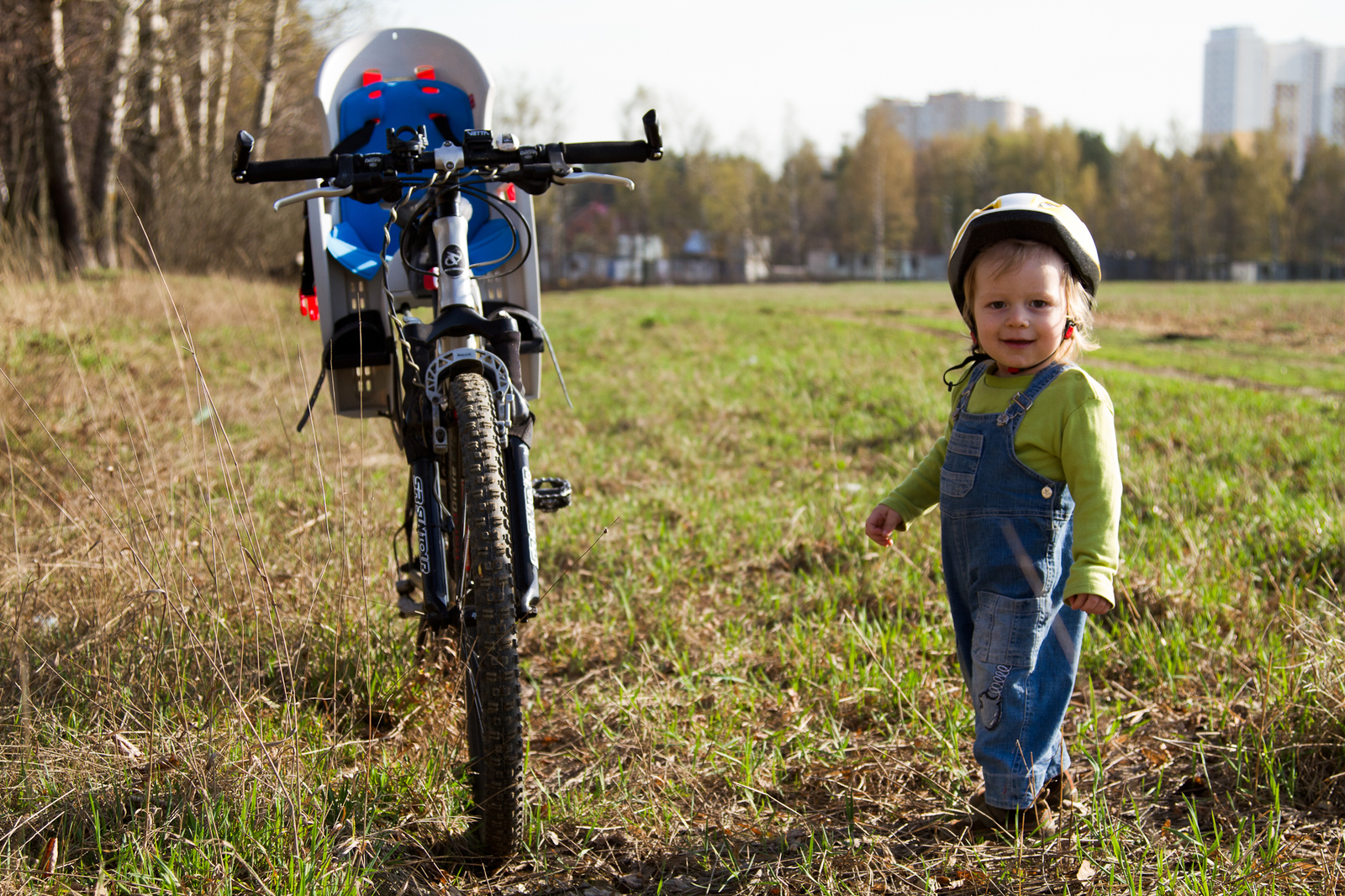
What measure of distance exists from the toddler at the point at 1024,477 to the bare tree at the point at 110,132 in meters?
14.6

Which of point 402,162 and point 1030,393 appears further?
point 402,162

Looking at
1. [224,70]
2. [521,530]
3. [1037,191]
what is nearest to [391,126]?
[521,530]

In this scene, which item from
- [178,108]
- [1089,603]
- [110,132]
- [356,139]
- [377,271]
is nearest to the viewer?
[1089,603]

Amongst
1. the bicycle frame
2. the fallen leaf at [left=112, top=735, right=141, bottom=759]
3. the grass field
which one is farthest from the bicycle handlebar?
the fallen leaf at [left=112, top=735, right=141, bottom=759]

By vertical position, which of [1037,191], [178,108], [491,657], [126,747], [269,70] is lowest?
[126,747]

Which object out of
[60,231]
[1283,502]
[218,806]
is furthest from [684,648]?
[60,231]

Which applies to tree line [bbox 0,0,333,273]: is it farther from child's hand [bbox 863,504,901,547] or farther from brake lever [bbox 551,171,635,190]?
child's hand [bbox 863,504,901,547]

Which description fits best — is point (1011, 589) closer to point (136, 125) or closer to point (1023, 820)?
point (1023, 820)

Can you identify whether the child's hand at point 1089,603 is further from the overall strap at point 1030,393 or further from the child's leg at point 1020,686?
the overall strap at point 1030,393

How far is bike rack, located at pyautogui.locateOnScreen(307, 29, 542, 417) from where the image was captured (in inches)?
126

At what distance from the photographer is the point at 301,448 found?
6492 mm

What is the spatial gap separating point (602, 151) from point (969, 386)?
115 cm

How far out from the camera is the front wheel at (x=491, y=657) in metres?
2.21

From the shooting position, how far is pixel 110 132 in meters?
15.4
